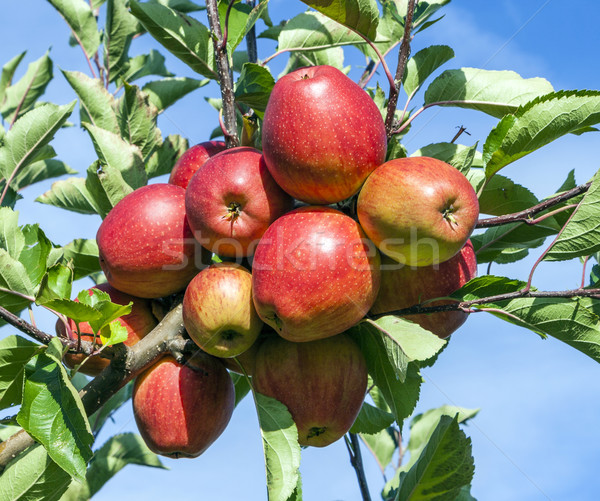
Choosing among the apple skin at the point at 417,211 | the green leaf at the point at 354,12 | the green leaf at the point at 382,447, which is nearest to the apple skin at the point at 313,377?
the apple skin at the point at 417,211

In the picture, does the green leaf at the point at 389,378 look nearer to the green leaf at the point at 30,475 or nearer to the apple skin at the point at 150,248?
the apple skin at the point at 150,248

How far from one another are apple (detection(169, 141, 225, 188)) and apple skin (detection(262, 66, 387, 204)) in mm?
432

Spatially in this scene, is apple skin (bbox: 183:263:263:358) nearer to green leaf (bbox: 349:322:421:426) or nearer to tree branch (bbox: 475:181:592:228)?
green leaf (bbox: 349:322:421:426)

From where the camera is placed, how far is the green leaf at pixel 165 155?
2.59 meters

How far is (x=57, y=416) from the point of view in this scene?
157 cm

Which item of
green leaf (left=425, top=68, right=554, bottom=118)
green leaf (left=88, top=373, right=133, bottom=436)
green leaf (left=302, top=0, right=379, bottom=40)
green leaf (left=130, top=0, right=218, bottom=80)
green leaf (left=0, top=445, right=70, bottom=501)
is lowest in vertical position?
green leaf (left=88, top=373, right=133, bottom=436)

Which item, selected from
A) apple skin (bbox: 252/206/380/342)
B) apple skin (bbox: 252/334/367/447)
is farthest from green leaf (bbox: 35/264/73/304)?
apple skin (bbox: 252/334/367/447)

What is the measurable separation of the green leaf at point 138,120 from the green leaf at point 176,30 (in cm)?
27

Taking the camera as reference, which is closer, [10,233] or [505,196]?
[10,233]

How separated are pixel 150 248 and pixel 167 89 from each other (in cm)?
129

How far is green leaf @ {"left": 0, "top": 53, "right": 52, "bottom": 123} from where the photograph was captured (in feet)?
11.4

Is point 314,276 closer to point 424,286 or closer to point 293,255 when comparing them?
point 293,255

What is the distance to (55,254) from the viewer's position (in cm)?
213

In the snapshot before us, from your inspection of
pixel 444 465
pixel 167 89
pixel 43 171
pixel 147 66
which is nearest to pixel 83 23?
pixel 147 66
